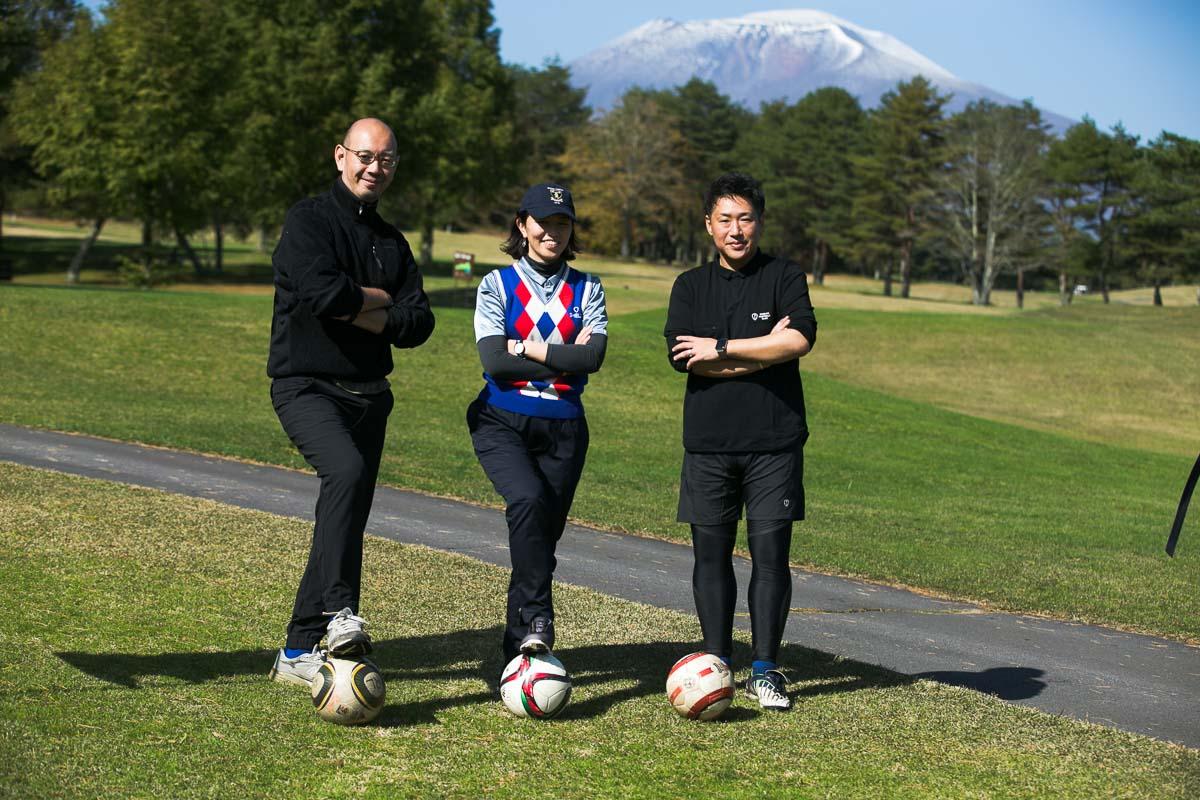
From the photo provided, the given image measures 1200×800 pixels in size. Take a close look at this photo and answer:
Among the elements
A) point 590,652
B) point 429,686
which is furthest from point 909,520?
point 429,686

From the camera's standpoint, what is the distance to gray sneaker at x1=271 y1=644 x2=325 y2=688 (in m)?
6.30

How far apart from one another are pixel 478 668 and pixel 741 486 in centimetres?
170

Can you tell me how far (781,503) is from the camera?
6.63 metres

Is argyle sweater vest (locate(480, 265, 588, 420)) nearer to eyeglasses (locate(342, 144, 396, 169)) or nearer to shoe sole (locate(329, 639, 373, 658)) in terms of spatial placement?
eyeglasses (locate(342, 144, 396, 169))

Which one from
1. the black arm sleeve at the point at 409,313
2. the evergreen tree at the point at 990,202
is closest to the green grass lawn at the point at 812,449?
the black arm sleeve at the point at 409,313

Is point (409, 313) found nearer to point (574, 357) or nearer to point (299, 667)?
point (574, 357)

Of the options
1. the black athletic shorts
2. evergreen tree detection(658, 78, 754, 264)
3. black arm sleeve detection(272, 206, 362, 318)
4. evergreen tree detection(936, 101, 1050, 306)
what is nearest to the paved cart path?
the black athletic shorts

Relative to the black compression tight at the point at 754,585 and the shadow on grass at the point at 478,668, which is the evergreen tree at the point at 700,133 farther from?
the black compression tight at the point at 754,585

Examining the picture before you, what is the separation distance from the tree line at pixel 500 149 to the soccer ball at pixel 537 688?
48.8 metres

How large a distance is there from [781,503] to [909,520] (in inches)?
406

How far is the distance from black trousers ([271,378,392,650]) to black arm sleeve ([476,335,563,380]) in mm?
554

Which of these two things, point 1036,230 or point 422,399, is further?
point 1036,230

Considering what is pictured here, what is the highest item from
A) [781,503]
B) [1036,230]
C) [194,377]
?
[1036,230]

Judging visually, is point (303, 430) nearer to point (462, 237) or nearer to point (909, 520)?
point (909, 520)
